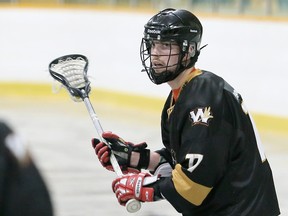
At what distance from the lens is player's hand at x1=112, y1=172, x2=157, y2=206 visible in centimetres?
218

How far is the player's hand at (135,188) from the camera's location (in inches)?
85.7

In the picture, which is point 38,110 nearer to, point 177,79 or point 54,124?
point 54,124

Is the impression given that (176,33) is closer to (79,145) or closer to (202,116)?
(202,116)

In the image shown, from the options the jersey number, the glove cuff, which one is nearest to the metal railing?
the glove cuff

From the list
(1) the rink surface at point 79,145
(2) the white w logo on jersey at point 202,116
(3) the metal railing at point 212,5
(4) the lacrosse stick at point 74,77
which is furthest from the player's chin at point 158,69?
(3) the metal railing at point 212,5

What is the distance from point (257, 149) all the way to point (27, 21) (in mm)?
7268

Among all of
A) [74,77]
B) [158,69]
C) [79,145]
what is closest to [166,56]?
[158,69]

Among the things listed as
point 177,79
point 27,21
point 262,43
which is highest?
point 177,79

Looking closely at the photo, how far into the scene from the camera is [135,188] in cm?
219

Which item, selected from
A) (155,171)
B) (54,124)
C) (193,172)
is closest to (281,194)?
(155,171)

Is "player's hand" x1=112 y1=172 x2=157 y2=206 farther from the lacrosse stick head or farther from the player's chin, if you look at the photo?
the lacrosse stick head

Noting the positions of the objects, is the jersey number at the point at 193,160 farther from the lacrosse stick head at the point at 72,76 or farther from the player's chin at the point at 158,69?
the lacrosse stick head at the point at 72,76

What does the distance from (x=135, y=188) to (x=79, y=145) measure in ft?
12.8

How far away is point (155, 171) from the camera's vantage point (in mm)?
2447
